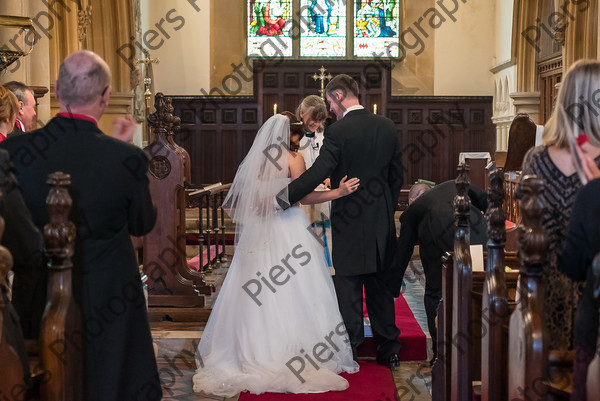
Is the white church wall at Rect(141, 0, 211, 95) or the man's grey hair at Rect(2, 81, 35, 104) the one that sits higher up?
the white church wall at Rect(141, 0, 211, 95)

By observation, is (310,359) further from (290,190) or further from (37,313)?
(37,313)

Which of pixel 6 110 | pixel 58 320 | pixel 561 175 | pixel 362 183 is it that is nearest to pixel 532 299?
pixel 561 175

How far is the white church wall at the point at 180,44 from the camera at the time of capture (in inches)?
567

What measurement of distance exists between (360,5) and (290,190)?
11.0m

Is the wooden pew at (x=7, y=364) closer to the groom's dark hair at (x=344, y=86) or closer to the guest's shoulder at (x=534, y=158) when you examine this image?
the guest's shoulder at (x=534, y=158)

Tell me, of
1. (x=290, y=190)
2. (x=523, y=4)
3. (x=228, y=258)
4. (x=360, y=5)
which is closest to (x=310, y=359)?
(x=290, y=190)

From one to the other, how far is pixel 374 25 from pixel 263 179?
10.8 meters

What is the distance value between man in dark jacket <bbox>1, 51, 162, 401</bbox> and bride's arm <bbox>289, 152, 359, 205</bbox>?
2.20 m

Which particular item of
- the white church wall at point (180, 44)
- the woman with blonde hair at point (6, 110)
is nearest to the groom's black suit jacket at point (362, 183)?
the woman with blonde hair at point (6, 110)

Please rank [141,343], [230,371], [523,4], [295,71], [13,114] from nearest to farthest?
[141,343] < [13,114] < [230,371] < [523,4] < [295,71]

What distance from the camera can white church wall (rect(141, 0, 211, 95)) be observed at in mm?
14398

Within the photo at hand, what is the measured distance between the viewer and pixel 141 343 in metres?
2.71

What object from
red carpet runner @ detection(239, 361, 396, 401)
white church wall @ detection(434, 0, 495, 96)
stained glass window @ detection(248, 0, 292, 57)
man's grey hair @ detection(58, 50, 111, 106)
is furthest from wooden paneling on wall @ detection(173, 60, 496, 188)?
man's grey hair @ detection(58, 50, 111, 106)

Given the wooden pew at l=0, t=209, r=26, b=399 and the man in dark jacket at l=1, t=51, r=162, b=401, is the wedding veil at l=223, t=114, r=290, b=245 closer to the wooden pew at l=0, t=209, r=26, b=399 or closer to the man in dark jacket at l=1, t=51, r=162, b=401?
the man in dark jacket at l=1, t=51, r=162, b=401
